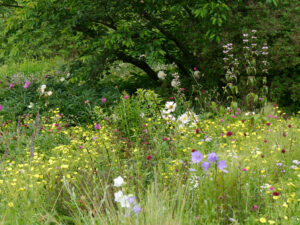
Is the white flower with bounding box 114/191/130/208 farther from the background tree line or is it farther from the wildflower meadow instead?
the background tree line

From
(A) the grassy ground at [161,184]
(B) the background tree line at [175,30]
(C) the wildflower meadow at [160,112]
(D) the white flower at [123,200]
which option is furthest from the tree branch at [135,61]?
(D) the white flower at [123,200]

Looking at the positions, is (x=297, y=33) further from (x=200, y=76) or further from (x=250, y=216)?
(x=250, y=216)

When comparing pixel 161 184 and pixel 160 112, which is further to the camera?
pixel 160 112

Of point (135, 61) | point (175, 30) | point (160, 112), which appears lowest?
point (135, 61)

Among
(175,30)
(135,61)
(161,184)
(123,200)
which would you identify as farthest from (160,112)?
(135,61)

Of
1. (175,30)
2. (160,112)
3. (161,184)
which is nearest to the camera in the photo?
(161,184)

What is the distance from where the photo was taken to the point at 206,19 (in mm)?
5594

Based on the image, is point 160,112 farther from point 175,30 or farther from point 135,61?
point 135,61

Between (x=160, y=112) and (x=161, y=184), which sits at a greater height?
(x=161, y=184)

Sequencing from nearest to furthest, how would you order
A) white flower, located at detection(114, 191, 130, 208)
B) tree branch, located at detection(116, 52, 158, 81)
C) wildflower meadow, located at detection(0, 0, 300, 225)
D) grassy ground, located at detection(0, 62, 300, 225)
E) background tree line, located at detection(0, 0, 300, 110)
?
white flower, located at detection(114, 191, 130, 208) < grassy ground, located at detection(0, 62, 300, 225) < wildflower meadow, located at detection(0, 0, 300, 225) < background tree line, located at detection(0, 0, 300, 110) < tree branch, located at detection(116, 52, 158, 81)

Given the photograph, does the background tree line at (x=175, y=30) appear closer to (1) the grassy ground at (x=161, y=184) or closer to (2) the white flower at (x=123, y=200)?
(1) the grassy ground at (x=161, y=184)

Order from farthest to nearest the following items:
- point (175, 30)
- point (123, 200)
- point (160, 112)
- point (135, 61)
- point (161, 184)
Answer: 1. point (135, 61)
2. point (175, 30)
3. point (160, 112)
4. point (161, 184)
5. point (123, 200)

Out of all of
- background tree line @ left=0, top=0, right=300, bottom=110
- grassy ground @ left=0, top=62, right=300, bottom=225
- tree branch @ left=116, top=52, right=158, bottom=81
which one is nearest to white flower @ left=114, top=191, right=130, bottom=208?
grassy ground @ left=0, top=62, right=300, bottom=225

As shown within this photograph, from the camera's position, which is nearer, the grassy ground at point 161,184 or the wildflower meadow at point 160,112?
the grassy ground at point 161,184
